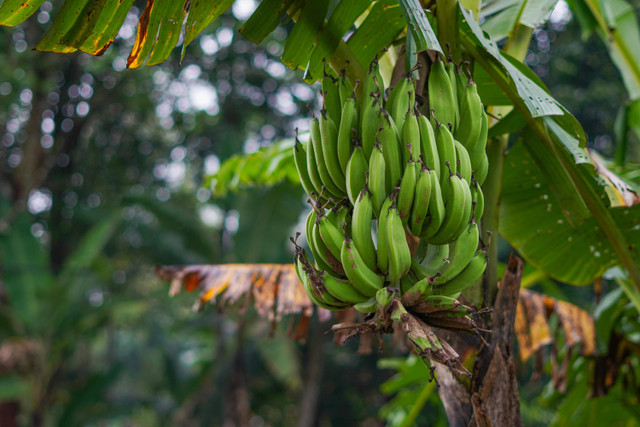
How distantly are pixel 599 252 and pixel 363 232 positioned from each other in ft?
4.57

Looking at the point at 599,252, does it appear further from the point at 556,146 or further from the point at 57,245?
the point at 57,245

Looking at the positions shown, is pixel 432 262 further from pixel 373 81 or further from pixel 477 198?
pixel 373 81

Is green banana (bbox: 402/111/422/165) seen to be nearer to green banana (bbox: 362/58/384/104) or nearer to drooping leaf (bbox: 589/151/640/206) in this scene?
green banana (bbox: 362/58/384/104)

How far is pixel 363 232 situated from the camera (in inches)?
48.2

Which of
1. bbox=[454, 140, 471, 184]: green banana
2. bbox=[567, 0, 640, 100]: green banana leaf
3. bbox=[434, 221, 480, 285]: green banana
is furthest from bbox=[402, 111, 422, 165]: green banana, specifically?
bbox=[567, 0, 640, 100]: green banana leaf

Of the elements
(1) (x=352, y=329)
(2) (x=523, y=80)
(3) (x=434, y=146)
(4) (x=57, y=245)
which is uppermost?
(2) (x=523, y=80)

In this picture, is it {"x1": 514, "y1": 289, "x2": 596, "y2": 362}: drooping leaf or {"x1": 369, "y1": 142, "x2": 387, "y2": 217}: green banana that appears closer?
{"x1": 369, "y1": 142, "x2": 387, "y2": 217}: green banana

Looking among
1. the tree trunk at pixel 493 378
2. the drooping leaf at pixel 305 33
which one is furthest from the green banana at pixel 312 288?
the drooping leaf at pixel 305 33

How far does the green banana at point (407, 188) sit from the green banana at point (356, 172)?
100mm

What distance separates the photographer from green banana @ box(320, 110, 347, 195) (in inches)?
53.4

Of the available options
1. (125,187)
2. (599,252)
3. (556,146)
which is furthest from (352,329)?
(125,187)

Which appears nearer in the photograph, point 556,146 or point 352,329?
point 352,329

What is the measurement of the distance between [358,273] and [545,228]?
1241mm

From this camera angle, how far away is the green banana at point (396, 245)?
1167 millimetres
